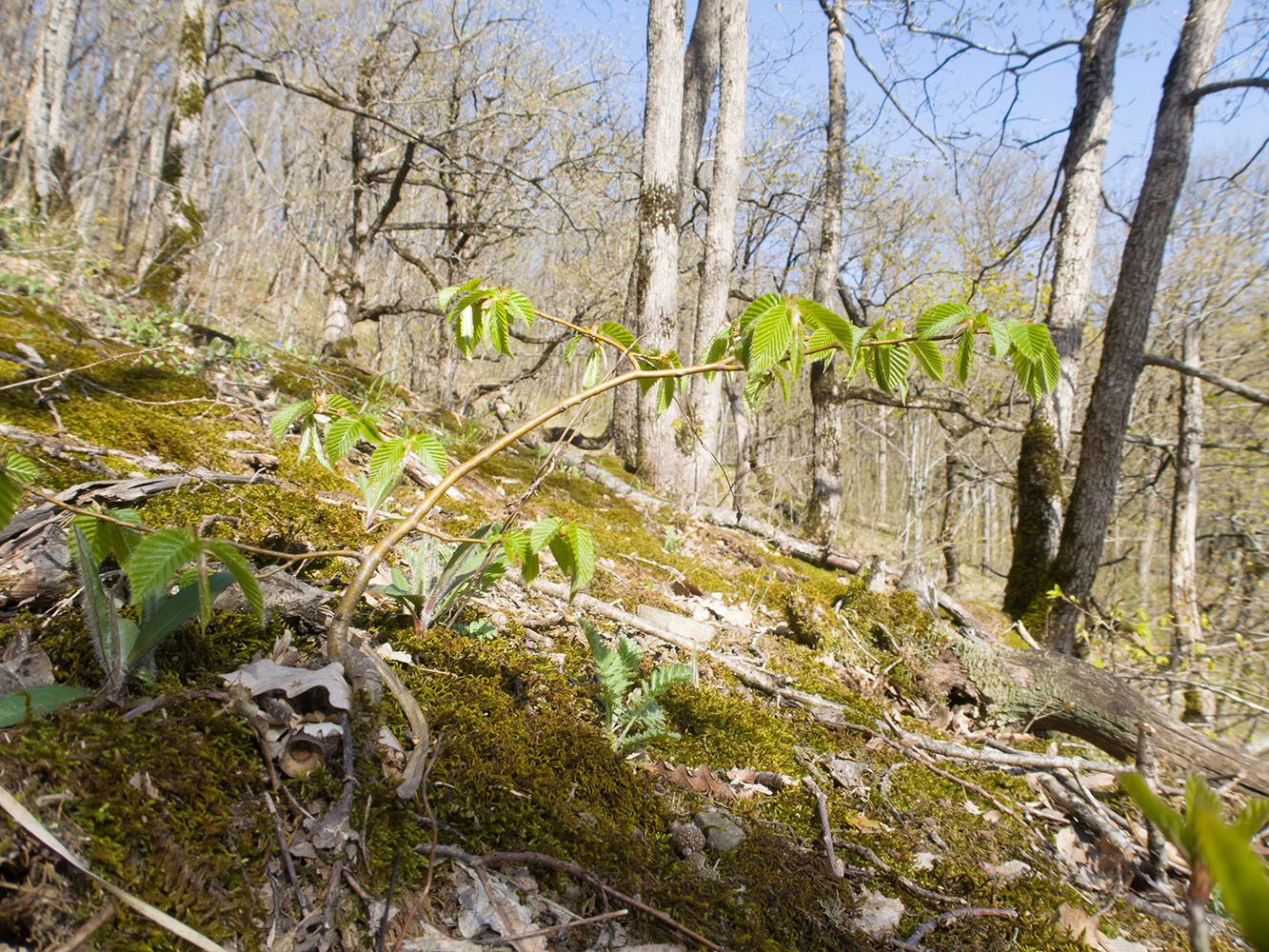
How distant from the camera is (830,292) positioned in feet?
30.3

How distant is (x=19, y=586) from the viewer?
1.28m

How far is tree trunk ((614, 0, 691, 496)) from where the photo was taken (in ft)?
21.4

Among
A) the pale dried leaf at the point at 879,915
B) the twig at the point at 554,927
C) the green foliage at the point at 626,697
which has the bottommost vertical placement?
the pale dried leaf at the point at 879,915

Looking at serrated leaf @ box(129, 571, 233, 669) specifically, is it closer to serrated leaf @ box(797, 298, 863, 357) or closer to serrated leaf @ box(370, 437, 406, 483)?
serrated leaf @ box(370, 437, 406, 483)

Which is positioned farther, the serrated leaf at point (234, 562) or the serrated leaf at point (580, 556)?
the serrated leaf at point (580, 556)

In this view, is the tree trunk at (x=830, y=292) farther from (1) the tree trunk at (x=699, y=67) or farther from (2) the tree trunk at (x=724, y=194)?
(2) the tree trunk at (x=724, y=194)

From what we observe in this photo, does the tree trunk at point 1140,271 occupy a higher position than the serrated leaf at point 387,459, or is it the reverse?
the tree trunk at point 1140,271

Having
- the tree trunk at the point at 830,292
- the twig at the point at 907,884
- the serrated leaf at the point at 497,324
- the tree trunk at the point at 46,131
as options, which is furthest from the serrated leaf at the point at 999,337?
the tree trunk at the point at 46,131

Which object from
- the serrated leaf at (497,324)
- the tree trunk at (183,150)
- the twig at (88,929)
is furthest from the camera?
the tree trunk at (183,150)

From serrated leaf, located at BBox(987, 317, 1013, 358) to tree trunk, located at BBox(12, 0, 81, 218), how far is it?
26.7ft

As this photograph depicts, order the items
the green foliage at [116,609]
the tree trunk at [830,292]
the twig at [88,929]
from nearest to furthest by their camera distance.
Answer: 1. the twig at [88,929]
2. the green foliage at [116,609]
3. the tree trunk at [830,292]

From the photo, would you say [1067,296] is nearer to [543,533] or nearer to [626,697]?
[626,697]

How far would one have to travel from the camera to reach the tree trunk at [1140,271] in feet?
16.7

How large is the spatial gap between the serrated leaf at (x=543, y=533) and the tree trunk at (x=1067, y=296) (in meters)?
6.04
